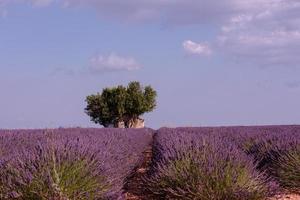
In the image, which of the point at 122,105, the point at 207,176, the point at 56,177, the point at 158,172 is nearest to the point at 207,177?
the point at 207,176

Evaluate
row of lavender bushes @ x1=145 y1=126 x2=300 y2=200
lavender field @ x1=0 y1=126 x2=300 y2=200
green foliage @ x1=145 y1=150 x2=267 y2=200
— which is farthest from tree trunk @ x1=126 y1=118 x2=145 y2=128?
green foliage @ x1=145 y1=150 x2=267 y2=200

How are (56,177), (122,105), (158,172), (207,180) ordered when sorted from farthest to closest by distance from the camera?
(122,105), (158,172), (207,180), (56,177)

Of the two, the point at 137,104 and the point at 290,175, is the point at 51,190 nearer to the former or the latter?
the point at 290,175

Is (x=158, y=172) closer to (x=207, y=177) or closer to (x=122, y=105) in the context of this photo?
(x=207, y=177)

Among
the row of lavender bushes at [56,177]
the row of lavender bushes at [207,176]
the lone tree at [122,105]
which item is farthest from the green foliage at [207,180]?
the lone tree at [122,105]

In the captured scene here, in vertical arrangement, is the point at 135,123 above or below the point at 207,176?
above

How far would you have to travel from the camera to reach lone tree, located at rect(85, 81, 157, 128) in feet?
152

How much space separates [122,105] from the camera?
46.2 metres

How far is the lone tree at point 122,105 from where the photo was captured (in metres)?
46.4

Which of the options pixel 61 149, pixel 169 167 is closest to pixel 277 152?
pixel 169 167

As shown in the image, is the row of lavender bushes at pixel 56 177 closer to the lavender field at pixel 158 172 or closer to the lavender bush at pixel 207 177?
the lavender field at pixel 158 172

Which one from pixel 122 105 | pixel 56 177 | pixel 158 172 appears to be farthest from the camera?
pixel 122 105

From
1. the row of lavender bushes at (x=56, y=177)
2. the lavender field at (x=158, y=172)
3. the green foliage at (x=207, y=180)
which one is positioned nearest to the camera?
the row of lavender bushes at (x=56, y=177)

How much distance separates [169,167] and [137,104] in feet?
129
